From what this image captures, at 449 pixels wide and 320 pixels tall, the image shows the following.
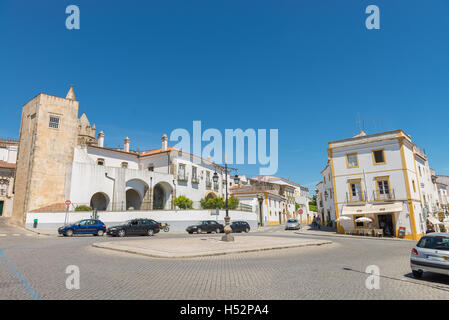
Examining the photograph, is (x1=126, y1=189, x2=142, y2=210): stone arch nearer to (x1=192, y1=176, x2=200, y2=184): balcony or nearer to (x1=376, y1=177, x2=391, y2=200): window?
(x1=192, y1=176, x2=200, y2=184): balcony

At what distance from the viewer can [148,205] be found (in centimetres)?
3762

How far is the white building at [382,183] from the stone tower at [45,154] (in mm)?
30091

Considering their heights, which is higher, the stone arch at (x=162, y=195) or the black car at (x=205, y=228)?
the stone arch at (x=162, y=195)

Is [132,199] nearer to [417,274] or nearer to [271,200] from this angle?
[271,200]

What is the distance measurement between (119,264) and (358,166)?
27146mm

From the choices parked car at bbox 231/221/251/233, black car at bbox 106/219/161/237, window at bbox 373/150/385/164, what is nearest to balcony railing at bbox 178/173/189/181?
parked car at bbox 231/221/251/233

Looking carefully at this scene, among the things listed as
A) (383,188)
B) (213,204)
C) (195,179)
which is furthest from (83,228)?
(383,188)

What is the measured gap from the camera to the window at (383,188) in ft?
94.0

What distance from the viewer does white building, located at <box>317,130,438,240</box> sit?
2758 centimetres

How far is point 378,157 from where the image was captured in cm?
2975

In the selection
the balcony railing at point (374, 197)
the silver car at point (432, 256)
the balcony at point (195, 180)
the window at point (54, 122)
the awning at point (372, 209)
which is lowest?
the silver car at point (432, 256)

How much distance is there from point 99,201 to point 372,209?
102ft

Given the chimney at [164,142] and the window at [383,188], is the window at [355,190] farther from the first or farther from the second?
the chimney at [164,142]

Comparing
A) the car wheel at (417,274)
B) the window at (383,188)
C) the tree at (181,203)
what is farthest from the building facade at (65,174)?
the car wheel at (417,274)
